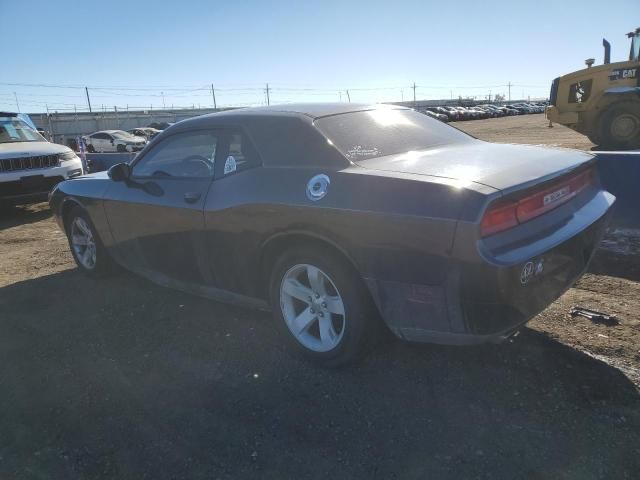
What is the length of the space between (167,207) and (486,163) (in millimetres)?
2221

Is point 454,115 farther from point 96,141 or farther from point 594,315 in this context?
point 594,315

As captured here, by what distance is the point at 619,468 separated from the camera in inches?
81.7

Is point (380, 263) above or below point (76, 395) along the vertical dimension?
above

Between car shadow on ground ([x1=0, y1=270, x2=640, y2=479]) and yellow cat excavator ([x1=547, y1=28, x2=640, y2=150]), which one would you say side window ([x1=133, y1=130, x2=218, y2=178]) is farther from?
yellow cat excavator ([x1=547, y1=28, x2=640, y2=150])

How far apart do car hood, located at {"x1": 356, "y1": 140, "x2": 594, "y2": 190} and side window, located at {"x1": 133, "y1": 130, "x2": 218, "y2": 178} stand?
4.17 feet

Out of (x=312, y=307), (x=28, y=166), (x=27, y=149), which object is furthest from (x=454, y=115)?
(x=312, y=307)

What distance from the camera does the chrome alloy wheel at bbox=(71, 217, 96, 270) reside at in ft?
15.9

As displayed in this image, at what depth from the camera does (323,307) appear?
117 inches

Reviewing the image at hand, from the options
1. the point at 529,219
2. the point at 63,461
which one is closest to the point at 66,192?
the point at 63,461

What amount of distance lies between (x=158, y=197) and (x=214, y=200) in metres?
0.69

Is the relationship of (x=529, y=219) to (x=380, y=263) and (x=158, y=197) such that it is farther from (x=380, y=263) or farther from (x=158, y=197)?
(x=158, y=197)

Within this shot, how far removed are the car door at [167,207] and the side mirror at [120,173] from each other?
4cm

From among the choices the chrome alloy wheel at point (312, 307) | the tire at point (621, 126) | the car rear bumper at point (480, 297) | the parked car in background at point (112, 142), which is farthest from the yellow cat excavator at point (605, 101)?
the parked car in background at point (112, 142)

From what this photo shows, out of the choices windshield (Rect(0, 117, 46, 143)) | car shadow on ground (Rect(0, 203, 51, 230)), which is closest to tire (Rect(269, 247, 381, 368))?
car shadow on ground (Rect(0, 203, 51, 230))
